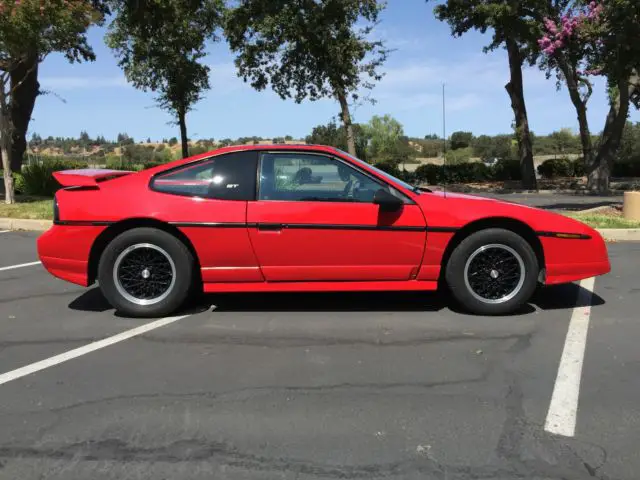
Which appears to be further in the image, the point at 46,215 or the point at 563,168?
the point at 563,168

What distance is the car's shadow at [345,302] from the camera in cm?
521

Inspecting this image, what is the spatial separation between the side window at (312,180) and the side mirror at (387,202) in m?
0.10

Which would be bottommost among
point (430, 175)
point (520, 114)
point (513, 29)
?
point (430, 175)

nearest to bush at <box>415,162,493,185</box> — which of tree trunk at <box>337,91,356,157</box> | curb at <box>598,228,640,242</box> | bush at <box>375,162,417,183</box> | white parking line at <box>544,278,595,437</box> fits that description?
bush at <box>375,162,417,183</box>

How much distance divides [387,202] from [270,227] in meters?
1.01

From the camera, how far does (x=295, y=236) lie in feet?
15.5

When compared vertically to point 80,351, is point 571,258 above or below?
above

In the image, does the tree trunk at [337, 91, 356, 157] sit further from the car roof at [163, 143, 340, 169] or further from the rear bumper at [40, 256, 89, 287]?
the rear bumper at [40, 256, 89, 287]

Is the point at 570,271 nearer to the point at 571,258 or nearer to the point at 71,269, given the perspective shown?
the point at 571,258

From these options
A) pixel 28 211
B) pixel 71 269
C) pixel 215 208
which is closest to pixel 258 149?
pixel 215 208

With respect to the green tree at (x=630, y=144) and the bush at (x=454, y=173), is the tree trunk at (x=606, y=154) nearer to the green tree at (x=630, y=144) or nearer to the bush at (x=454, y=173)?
the bush at (x=454, y=173)

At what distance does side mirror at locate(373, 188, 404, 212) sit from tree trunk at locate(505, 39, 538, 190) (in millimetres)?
21163

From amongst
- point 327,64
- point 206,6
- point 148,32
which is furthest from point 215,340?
point 206,6

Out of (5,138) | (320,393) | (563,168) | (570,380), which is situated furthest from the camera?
(563,168)
